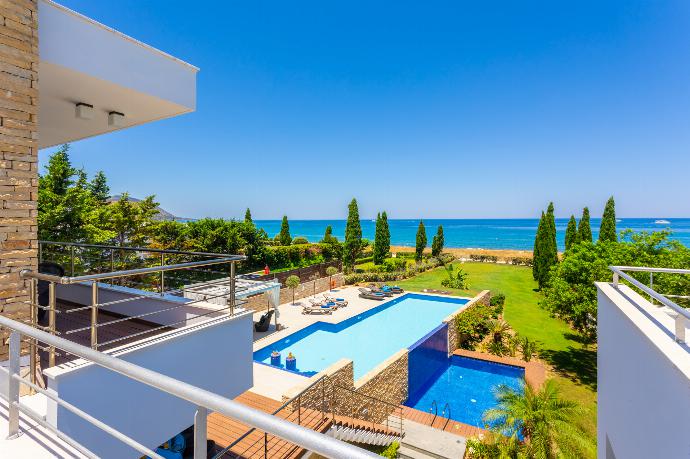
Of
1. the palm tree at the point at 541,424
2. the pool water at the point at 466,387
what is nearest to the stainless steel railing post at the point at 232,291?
the palm tree at the point at 541,424

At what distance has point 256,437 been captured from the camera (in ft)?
22.9

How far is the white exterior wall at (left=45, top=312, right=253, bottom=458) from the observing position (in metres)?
2.88

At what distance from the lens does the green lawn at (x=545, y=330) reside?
41.9ft

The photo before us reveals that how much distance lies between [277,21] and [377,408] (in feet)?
63.5

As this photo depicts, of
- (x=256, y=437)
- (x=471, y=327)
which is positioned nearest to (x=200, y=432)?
(x=256, y=437)

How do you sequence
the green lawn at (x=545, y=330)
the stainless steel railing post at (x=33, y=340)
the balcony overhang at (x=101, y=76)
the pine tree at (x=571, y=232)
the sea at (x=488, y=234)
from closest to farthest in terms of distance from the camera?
the stainless steel railing post at (x=33, y=340)
the balcony overhang at (x=101, y=76)
the green lawn at (x=545, y=330)
the pine tree at (x=571, y=232)
the sea at (x=488, y=234)

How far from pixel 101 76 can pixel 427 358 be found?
15.0m

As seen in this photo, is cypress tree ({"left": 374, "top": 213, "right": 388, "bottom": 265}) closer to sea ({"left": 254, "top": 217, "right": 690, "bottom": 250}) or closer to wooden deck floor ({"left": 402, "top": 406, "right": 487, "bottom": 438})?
wooden deck floor ({"left": 402, "top": 406, "right": 487, "bottom": 438})

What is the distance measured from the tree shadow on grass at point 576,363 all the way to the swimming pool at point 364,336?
5937 millimetres

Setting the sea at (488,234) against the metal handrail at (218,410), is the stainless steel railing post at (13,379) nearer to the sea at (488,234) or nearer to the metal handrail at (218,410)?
the metal handrail at (218,410)

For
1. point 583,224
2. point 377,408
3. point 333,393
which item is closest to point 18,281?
point 333,393

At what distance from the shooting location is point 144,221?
20000mm

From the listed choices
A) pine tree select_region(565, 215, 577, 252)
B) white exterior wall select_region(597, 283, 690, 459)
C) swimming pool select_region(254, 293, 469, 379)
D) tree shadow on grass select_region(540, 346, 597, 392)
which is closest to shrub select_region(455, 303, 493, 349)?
swimming pool select_region(254, 293, 469, 379)

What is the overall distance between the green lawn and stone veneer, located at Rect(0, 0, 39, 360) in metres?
12.4
